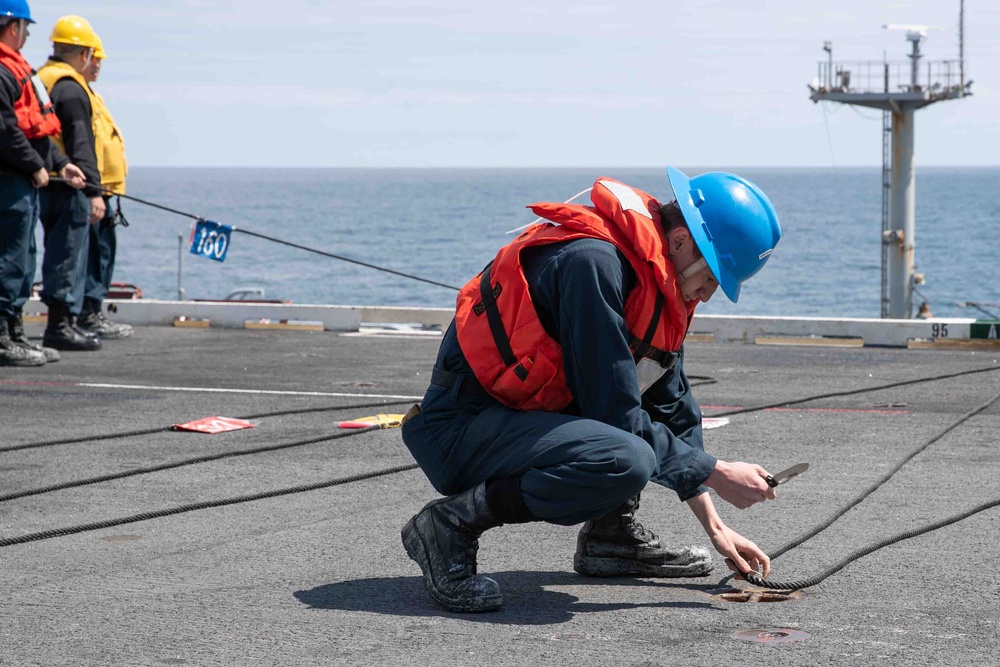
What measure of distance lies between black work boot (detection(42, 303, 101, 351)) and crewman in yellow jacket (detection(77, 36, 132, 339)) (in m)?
0.49

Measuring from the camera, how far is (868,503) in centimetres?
500

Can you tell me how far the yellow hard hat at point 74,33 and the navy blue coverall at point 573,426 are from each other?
693 cm

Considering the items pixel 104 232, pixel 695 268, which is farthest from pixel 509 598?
pixel 104 232

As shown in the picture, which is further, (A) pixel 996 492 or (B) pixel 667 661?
(A) pixel 996 492

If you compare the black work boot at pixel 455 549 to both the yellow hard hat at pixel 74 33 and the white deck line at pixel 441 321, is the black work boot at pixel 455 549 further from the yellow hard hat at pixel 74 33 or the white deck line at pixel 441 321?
the yellow hard hat at pixel 74 33

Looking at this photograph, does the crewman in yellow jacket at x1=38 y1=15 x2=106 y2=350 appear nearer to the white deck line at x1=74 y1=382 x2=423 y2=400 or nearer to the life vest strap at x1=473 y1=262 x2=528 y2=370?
the white deck line at x1=74 y1=382 x2=423 y2=400

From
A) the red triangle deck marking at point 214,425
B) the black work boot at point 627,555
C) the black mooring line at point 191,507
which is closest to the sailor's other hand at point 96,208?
the red triangle deck marking at point 214,425

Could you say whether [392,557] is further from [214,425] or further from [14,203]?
[14,203]

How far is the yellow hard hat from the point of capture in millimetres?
9797

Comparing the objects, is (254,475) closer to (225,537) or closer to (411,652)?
(225,537)

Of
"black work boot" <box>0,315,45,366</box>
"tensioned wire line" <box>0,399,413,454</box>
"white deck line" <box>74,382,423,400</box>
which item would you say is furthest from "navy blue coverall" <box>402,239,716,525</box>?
"black work boot" <box>0,315,45,366</box>

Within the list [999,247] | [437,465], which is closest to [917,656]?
[437,465]

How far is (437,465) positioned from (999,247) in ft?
302

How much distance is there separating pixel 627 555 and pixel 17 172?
598cm
